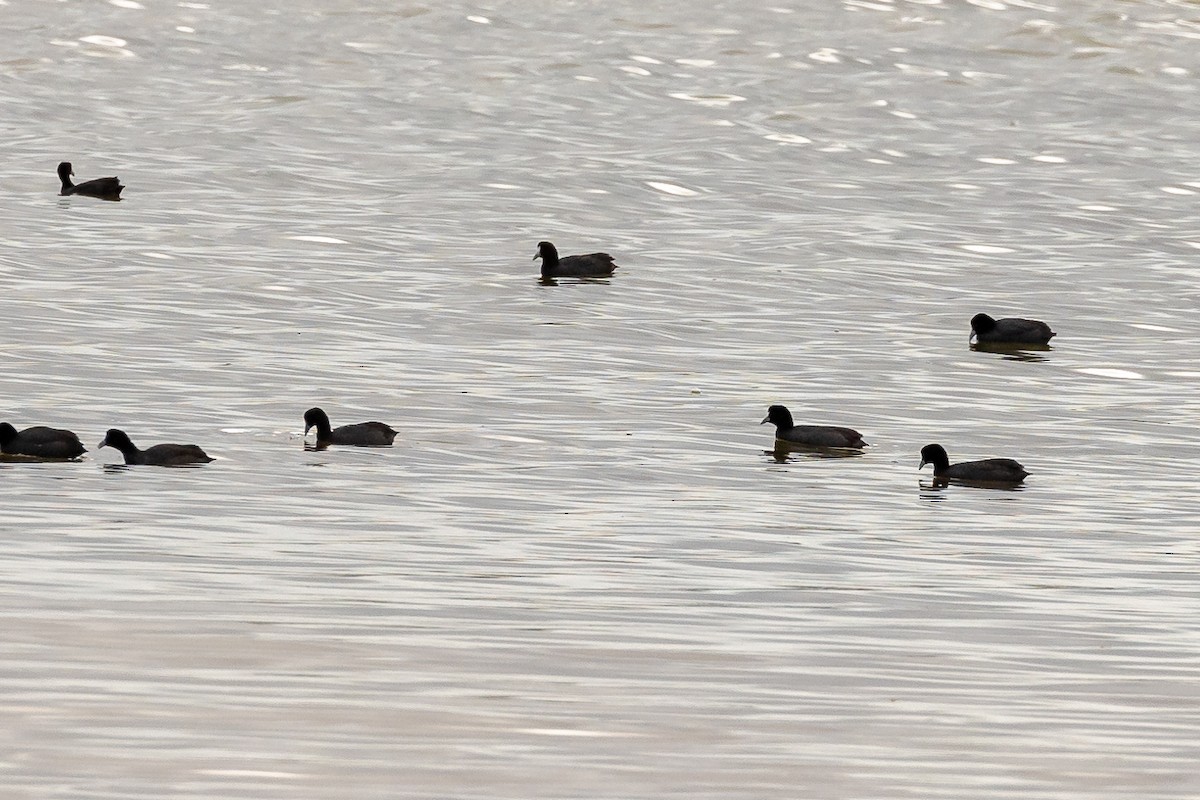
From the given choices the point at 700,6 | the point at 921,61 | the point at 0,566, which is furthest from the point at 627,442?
the point at 700,6

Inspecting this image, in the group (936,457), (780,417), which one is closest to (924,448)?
(936,457)

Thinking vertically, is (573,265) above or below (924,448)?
above

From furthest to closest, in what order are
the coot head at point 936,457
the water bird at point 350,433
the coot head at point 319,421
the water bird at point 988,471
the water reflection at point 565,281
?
the water reflection at point 565,281, the coot head at point 319,421, the water bird at point 350,433, the coot head at point 936,457, the water bird at point 988,471

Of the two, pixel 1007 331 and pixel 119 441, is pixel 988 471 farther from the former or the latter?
pixel 1007 331

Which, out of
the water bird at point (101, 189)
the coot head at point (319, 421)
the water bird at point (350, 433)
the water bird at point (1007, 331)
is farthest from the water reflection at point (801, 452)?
the water bird at point (101, 189)

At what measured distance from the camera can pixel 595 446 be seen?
78.3 feet

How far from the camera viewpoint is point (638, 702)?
Result: 13.3 meters

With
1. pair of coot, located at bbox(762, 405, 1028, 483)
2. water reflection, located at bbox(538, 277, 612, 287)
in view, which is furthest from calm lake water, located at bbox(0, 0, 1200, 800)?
water reflection, located at bbox(538, 277, 612, 287)

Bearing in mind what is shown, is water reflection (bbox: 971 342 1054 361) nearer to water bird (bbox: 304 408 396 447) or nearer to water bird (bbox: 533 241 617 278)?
water bird (bbox: 533 241 617 278)

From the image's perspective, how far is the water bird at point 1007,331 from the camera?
33062 mm

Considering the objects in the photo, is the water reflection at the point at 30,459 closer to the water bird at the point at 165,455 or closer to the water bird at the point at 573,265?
the water bird at the point at 165,455

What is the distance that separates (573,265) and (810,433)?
49.4 feet

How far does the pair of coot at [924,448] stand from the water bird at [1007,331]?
26.5 feet

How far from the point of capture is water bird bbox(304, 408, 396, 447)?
23.4 meters
